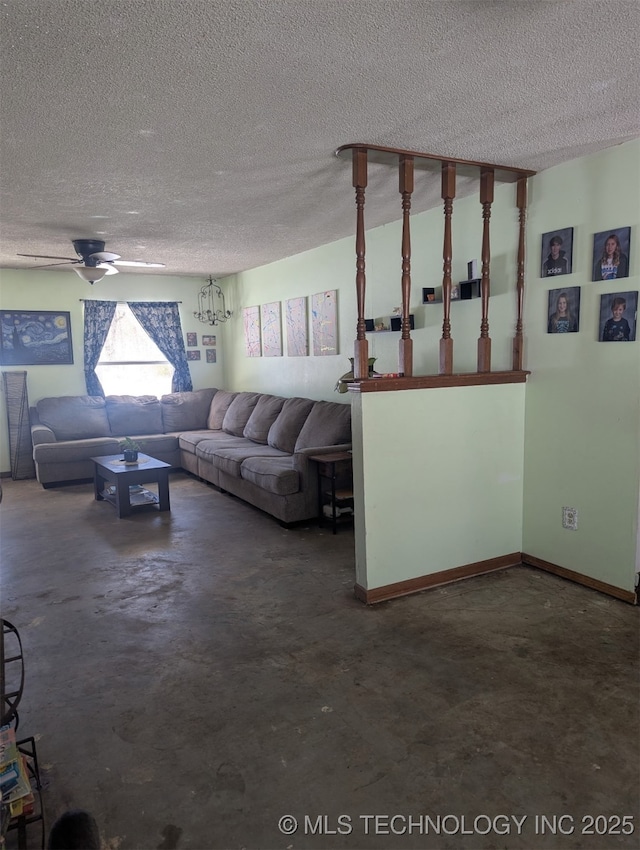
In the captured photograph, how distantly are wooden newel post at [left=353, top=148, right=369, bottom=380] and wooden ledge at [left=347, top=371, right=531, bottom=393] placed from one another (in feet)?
0.25

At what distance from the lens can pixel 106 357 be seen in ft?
23.4

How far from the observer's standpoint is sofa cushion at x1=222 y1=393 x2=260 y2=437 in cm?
648

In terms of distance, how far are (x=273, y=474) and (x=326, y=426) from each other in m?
0.71

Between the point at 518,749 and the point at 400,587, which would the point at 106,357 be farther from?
the point at 518,749

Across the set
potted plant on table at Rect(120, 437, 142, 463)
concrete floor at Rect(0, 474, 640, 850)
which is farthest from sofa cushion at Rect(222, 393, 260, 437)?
concrete floor at Rect(0, 474, 640, 850)

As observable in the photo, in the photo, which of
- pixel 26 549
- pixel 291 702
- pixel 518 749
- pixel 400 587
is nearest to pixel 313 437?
pixel 400 587

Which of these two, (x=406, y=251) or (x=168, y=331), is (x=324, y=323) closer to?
(x=406, y=251)

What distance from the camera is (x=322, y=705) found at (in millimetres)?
2236

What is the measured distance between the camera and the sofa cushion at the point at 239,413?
6.48 meters

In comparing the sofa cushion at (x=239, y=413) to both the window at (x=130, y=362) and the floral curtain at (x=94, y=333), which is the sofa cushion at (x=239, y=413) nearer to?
the window at (x=130, y=362)

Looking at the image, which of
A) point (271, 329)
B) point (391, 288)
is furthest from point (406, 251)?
point (271, 329)

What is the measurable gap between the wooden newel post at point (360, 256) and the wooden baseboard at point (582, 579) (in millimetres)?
1649

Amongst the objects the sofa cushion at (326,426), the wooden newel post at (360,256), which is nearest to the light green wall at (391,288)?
the sofa cushion at (326,426)

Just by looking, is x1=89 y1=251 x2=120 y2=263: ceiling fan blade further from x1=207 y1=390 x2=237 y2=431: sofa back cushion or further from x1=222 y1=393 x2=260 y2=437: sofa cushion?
x1=207 y1=390 x2=237 y2=431: sofa back cushion
